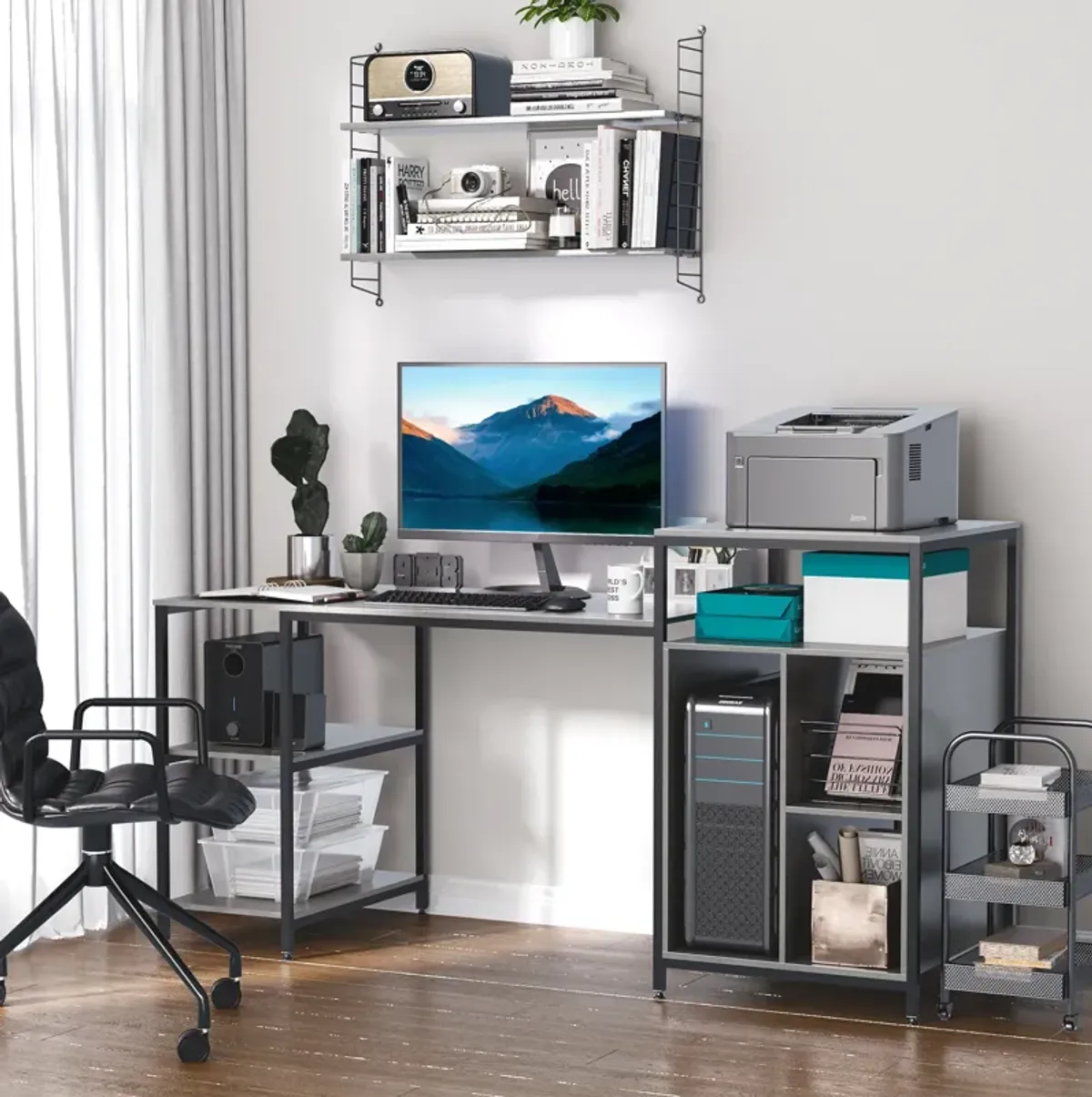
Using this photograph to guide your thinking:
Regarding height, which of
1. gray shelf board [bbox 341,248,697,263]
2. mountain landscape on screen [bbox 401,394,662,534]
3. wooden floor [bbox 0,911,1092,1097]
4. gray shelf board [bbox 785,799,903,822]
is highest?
gray shelf board [bbox 341,248,697,263]

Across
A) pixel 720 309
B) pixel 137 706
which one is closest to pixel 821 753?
pixel 720 309

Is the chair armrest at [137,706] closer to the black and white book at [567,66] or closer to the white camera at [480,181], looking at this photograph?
the white camera at [480,181]

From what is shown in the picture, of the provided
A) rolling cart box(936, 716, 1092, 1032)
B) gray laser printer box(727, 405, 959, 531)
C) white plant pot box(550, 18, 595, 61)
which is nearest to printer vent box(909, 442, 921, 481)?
gray laser printer box(727, 405, 959, 531)

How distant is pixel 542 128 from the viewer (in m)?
4.70

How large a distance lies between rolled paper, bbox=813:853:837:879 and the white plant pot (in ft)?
6.42

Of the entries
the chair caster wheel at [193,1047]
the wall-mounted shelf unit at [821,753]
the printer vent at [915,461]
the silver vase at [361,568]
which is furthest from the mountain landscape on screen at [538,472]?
the chair caster wheel at [193,1047]

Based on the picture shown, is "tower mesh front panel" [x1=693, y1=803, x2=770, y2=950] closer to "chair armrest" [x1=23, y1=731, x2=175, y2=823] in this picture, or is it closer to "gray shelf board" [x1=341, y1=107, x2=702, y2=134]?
"chair armrest" [x1=23, y1=731, x2=175, y2=823]

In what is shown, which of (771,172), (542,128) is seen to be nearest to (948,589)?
(771,172)

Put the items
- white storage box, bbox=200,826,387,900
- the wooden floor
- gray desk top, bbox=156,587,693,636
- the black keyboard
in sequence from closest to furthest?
the wooden floor < gray desk top, bbox=156,587,693,636 < the black keyboard < white storage box, bbox=200,826,387,900

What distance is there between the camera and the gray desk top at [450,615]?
4219 millimetres

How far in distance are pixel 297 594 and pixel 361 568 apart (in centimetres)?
25

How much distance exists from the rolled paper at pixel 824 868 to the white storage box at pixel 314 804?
48.3 inches

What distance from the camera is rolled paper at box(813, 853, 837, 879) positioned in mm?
4078

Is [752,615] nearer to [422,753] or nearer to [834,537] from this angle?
[834,537]
